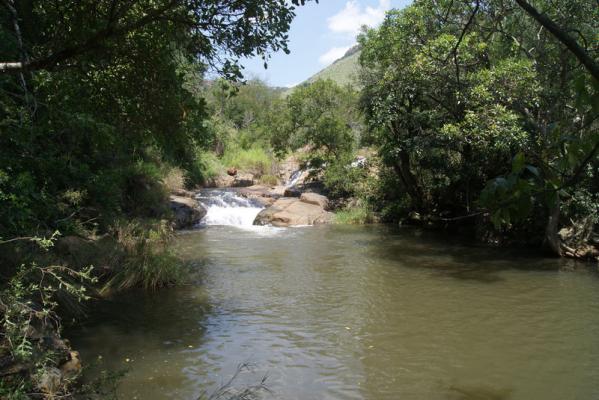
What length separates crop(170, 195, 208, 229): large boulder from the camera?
19703 mm

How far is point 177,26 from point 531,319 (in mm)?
→ 7541

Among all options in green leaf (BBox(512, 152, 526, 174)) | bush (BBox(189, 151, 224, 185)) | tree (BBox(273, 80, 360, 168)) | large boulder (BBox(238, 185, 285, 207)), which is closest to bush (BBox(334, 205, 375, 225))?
large boulder (BBox(238, 185, 285, 207))

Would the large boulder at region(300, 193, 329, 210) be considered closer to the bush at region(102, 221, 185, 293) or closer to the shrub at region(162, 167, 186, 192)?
the shrub at region(162, 167, 186, 192)

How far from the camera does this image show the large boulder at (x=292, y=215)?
69.2ft

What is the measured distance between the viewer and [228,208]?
2294 centimetres

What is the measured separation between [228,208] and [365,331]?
15.4 metres

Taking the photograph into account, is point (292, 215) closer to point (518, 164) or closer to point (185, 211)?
point (185, 211)

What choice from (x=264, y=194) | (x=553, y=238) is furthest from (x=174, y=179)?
(x=553, y=238)

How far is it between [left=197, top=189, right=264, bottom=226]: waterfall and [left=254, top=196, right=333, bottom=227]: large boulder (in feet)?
2.57

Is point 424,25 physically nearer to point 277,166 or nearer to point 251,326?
point 251,326

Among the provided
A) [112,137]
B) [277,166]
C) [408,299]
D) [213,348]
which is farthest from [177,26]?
[277,166]

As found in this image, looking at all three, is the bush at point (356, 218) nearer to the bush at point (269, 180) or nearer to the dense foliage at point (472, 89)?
the dense foliage at point (472, 89)

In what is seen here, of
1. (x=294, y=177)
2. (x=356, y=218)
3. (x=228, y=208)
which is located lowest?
(x=356, y=218)

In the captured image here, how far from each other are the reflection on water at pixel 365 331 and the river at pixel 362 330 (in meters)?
0.03
